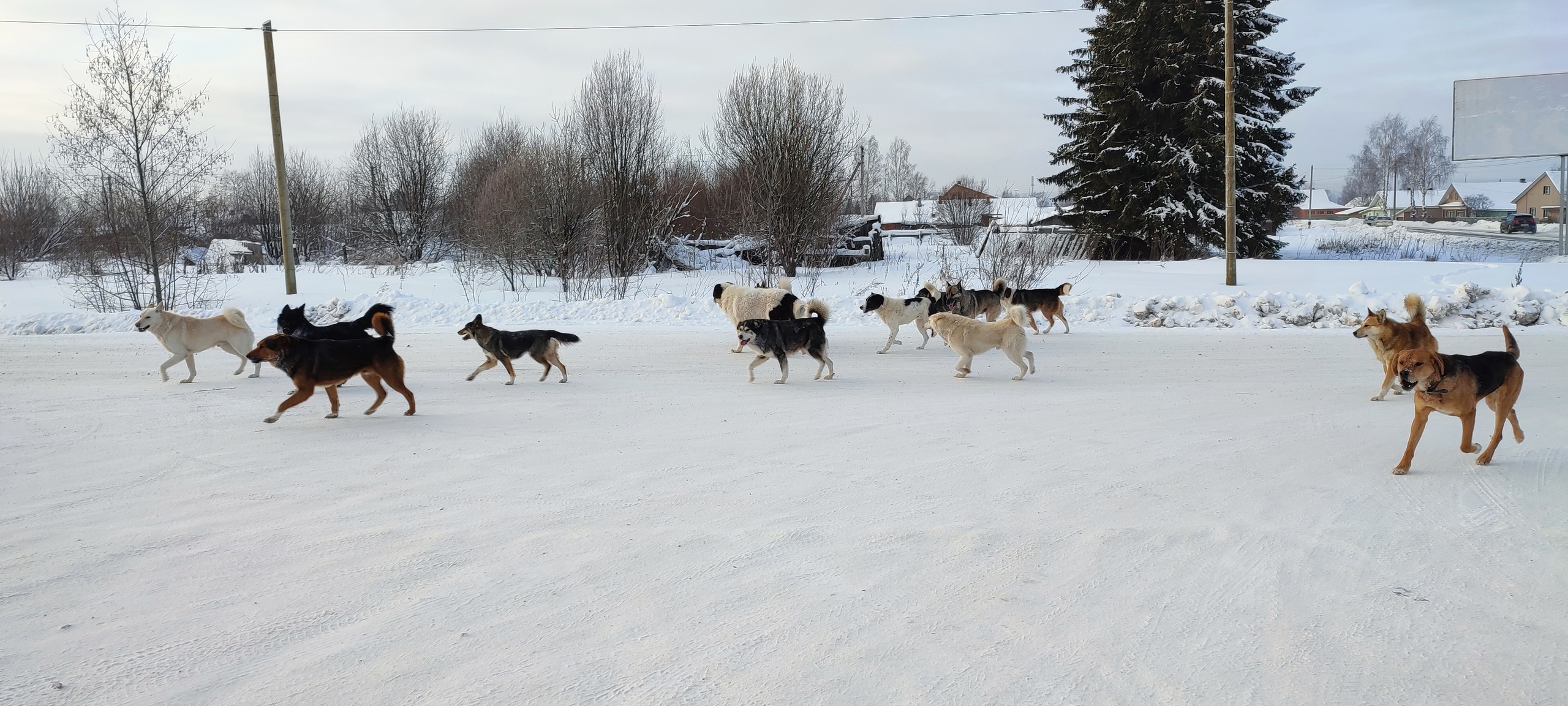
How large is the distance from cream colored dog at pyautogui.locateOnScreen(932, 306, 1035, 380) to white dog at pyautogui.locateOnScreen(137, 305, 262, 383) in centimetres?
781

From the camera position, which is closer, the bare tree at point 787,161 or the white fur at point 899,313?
the white fur at point 899,313

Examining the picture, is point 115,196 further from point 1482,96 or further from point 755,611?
point 1482,96

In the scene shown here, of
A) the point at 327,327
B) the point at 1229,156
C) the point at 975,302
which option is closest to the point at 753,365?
the point at 327,327

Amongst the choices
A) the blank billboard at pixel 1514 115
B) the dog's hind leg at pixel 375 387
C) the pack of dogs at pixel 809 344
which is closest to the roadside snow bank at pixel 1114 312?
the pack of dogs at pixel 809 344

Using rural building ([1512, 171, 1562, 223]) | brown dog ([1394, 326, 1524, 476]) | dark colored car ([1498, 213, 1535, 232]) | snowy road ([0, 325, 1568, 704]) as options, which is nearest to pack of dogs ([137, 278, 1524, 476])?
brown dog ([1394, 326, 1524, 476])

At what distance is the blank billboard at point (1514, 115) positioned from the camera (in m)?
31.5

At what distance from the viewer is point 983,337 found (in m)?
10.7

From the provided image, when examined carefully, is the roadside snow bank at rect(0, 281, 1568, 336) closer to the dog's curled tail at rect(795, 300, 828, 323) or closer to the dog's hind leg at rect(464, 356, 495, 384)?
the dog's curled tail at rect(795, 300, 828, 323)

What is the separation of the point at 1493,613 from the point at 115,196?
76.7 feet

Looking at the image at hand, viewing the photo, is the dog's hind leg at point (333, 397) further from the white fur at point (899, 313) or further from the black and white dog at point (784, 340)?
the white fur at point (899, 313)

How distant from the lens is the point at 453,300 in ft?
66.4

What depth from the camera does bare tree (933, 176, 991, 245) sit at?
33.5 m

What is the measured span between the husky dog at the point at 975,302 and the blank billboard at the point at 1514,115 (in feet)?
91.1

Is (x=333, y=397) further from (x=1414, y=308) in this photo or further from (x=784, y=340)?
(x=1414, y=308)
